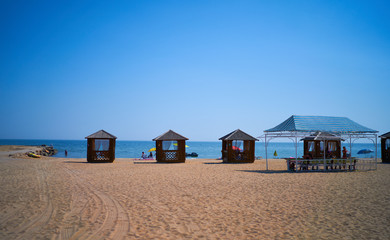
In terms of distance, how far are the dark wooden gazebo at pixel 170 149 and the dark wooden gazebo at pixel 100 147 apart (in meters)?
3.78

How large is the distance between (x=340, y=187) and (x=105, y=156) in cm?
1740

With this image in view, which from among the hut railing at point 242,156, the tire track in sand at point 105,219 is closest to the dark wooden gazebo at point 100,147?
the hut railing at point 242,156

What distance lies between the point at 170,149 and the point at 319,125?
462 inches

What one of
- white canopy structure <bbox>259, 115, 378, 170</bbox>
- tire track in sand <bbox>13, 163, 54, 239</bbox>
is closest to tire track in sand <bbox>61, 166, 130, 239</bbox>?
tire track in sand <bbox>13, 163, 54, 239</bbox>

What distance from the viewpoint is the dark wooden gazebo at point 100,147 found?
21.4 metres

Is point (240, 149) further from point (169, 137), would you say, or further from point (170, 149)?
point (169, 137)

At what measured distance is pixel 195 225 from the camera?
5.20m

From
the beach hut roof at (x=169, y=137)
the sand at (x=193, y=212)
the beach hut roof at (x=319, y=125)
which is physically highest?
the beach hut roof at (x=319, y=125)

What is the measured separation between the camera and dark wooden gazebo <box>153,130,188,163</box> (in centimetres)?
2197

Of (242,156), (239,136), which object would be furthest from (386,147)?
(239,136)

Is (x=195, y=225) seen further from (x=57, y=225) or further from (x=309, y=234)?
(x=57, y=225)

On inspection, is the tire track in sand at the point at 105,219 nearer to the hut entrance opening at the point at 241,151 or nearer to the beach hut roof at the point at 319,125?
the beach hut roof at the point at 319,125

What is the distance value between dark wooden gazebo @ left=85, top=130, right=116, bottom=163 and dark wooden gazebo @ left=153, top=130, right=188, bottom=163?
12.4 ft

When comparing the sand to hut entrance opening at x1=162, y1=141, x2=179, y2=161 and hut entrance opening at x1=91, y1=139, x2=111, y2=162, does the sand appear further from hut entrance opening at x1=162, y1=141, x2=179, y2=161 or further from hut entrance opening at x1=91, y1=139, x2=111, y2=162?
hut entrance opening at x1=162, y1=141, x2=179, y2=161
